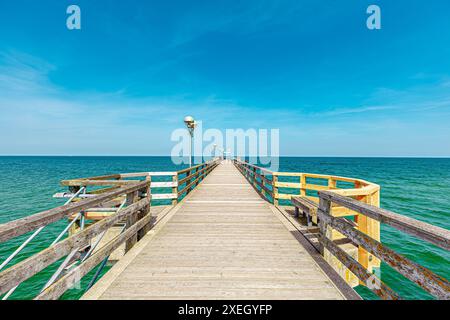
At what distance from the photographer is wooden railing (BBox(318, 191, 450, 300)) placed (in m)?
1.50

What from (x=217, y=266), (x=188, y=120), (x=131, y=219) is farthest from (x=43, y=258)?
(x=188, y=120)

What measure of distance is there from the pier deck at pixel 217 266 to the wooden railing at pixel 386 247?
0.42 m

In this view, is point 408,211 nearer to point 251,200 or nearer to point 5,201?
point 251,200

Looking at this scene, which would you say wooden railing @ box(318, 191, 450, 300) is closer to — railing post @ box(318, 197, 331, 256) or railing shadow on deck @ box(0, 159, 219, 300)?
railing post @ box(318, 197, 331, 256)

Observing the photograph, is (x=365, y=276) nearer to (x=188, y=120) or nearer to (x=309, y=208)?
(x=309, y=208)

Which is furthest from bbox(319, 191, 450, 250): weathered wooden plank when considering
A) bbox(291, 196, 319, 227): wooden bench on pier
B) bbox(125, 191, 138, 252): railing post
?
bbox(125, 191, 138, 252): railing post

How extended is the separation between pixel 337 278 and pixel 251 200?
4.56 metres

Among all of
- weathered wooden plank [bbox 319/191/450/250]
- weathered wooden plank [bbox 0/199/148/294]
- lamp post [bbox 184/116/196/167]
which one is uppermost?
lamp post [bbox 184/116/196/167]

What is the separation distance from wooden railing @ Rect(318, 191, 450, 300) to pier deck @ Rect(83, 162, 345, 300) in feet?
1.39

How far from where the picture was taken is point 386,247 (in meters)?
1.85

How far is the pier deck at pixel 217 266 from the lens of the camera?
2398 millimetres

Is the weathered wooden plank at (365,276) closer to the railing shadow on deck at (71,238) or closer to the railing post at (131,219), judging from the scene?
the railing shadow on deck at (71,238)
